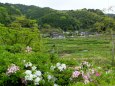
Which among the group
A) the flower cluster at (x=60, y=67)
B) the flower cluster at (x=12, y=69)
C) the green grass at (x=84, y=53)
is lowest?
the green grass at (x=84, y=53)

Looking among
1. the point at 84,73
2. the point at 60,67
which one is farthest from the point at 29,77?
the point at 84,73

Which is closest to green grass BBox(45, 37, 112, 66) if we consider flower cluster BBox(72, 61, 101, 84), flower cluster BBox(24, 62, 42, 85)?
flower cluster BBox(72, 61, 101, 84)

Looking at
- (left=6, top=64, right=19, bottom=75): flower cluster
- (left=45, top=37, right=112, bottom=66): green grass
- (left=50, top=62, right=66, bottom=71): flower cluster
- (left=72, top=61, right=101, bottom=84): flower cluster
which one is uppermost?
(left=6, top=64, right=19, bottom=75): flower cluster

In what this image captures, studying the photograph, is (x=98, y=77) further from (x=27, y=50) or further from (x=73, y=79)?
(x=27, y=50)

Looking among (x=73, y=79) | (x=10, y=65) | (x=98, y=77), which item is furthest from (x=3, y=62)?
(x=98, y=77)

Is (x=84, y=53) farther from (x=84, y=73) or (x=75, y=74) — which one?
(x=75, y=74)

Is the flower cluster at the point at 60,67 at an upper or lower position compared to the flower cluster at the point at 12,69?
lower

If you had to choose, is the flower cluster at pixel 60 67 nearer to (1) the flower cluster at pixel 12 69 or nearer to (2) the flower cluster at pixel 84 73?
(2) the flower cluster at pixel 84 73

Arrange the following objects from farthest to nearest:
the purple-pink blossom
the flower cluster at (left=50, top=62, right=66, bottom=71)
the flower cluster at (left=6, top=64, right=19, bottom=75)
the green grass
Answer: the green grass, the flower cluster at (left=50, top=62, right=66, bottom=71), the purple-pink blossom, the flower cluster at (left=6, top=64, right=19, bottom=75)

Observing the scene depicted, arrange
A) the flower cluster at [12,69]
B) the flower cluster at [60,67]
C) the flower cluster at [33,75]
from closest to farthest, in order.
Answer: the flower cluster at [12,69] < the flower cluster at [33,75] < the flower cluster at [60,67]

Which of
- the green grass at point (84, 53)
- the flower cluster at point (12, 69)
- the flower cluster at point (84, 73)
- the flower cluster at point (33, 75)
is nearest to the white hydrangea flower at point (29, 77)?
the flower cluster at point (33, 75)

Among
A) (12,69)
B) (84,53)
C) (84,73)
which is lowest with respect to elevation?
(84,53)

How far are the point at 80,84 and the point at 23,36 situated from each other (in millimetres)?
7223

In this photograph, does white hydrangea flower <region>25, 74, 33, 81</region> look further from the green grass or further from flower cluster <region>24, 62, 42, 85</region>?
the green grass
